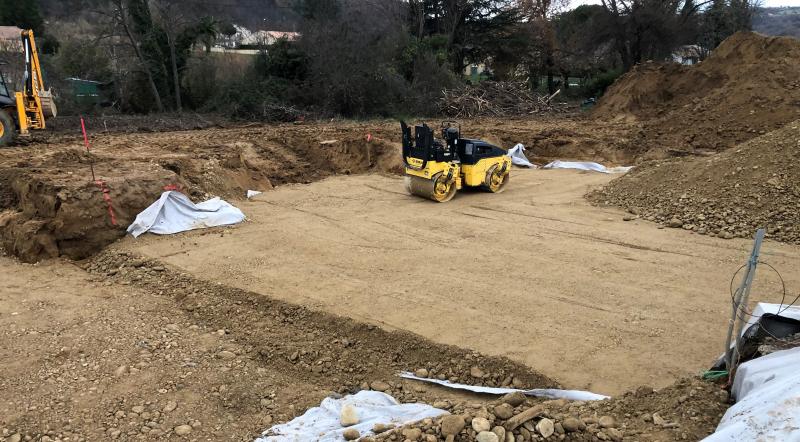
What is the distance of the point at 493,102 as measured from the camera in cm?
2473

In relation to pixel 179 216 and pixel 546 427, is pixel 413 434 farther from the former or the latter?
pixel 179 216

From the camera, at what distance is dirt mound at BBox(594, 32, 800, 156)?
640 inches

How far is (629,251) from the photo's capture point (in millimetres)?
8617

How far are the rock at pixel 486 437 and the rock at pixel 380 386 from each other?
1.98 m

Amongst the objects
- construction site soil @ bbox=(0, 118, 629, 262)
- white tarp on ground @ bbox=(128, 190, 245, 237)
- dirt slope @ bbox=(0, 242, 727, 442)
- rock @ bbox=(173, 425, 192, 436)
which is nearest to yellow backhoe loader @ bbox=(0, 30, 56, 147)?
construction site soil @ bbox=(0, 118, 629, 262)

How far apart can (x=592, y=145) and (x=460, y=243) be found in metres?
10.2

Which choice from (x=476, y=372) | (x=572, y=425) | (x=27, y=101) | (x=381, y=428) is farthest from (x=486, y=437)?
(x=27, y=101)

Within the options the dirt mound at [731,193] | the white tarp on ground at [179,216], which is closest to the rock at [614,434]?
the dirt mound at [731,193]

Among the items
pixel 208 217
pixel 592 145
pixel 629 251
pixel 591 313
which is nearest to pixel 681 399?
pixel 591 313

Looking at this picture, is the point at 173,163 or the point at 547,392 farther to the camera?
the point at 173,163

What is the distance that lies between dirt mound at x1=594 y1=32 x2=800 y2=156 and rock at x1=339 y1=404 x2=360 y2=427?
14.7 m

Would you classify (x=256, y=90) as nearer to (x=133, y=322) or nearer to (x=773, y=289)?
(x=133, y=322)

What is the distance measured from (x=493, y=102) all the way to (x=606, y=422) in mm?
22349

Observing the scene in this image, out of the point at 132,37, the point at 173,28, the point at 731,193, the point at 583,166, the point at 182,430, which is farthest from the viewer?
the point at 173,28
